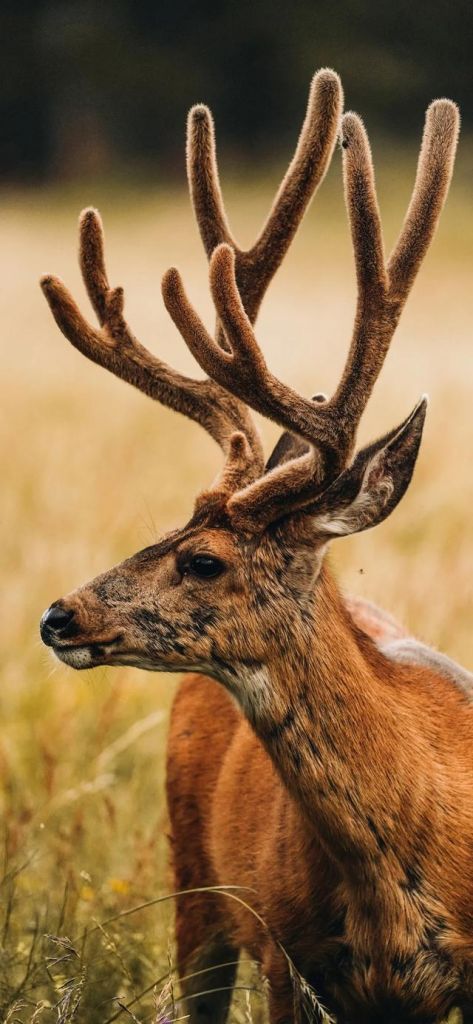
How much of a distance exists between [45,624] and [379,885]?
3.12 ft

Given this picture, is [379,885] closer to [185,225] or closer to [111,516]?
[111,516]

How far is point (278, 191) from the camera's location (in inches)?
163

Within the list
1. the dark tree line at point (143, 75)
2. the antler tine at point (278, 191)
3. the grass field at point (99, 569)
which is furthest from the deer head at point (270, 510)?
the dark tree line at point (143, 75)

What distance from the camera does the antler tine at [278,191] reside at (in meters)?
3.83

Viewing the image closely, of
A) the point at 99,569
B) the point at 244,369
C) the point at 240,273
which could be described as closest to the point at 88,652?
the point at 244,369

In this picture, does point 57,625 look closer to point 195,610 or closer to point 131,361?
point 195,610

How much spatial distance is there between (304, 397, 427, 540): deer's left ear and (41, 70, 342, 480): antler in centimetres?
52

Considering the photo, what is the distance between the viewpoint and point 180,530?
3.54 metres

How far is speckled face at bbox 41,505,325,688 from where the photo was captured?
3.39m

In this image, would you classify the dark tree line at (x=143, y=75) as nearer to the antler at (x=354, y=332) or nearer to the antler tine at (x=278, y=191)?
the antler tine at (x=278, y=191)

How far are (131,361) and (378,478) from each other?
97 centimetres

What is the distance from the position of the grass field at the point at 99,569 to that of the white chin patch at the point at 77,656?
12 centimetres

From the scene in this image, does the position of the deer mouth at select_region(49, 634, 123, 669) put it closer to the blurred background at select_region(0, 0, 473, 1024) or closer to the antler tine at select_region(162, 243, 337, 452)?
the blurred background at select_region(0, 0, 473, 1024)

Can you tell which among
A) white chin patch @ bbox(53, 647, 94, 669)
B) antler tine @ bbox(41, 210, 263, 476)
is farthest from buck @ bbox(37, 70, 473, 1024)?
antler tine @ bbox(41, 210, 263, 476)
